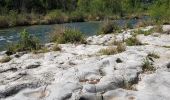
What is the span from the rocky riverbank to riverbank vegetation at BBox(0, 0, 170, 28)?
174 feet

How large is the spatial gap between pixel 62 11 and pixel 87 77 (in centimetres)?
9138

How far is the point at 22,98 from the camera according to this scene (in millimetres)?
10633

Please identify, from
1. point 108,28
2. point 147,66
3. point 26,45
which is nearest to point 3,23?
point 108,28

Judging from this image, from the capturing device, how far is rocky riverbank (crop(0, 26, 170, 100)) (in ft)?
34.3

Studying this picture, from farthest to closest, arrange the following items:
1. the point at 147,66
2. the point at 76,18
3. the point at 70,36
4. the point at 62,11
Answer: the point at 62,11
the point at 76,18
the point at 70,36
the point at 147,66

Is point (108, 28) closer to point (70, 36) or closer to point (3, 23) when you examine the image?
point (70, 36)

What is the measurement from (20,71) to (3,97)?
2153mm

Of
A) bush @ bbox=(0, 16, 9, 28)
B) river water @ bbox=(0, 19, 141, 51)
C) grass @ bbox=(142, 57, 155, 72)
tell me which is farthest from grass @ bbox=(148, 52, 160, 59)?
bush @ bbox=(0, 16, 9, 28)

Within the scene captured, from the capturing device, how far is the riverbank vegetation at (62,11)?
72.8 metres

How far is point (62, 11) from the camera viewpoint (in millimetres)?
102125

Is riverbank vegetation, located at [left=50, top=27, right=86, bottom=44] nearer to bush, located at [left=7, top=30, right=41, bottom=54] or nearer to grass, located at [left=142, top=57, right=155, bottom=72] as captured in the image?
bush, located at [left=7, top=30, right=41, bottom=54]

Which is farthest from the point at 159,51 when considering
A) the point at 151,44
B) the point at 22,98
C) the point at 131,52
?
the point at 22,98

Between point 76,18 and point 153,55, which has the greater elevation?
point 153,55

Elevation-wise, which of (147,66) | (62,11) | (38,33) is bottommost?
(62,11)
